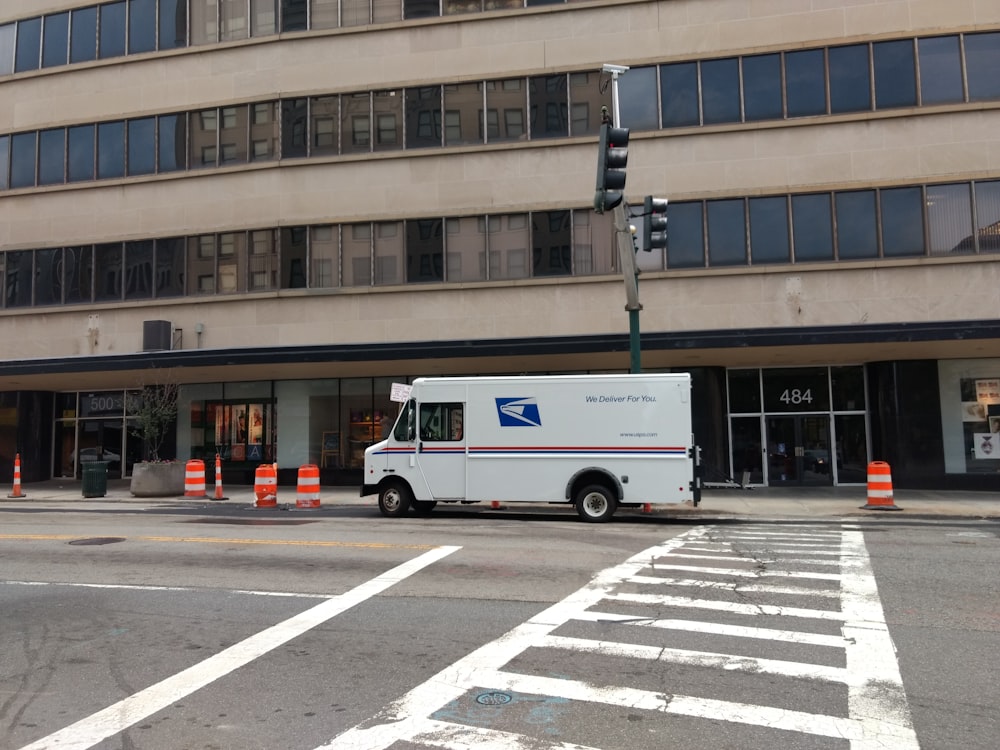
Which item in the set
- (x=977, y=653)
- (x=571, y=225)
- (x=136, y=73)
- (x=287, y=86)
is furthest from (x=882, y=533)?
(x=136, y=73)

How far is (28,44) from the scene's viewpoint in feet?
84.8

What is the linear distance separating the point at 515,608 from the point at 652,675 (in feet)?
6.91

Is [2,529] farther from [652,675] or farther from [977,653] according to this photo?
[977,653]

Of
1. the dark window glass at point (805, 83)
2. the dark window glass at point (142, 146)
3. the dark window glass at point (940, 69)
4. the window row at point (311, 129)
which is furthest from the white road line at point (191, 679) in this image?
the dark window glass at point (142, 146)

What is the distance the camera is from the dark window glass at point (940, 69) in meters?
19.2

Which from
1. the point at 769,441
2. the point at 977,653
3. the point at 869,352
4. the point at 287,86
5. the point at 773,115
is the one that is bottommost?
the point at 977,653

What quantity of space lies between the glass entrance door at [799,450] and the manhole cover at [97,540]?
1615 centimetres

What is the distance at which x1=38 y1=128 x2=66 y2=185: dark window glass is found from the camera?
24969mm

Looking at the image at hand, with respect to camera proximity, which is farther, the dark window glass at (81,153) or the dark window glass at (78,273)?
the dark window glass at (81,153)

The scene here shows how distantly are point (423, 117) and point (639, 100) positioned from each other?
20.6 feet

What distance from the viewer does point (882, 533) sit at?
39.7ft

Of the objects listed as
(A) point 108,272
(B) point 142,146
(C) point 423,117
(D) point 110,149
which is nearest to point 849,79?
(C) point 423,117

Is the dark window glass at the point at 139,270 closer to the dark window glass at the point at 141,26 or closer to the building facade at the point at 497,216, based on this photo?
the building facade at the point at 497,216

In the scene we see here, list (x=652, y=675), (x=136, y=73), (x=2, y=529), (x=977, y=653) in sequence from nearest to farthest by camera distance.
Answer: (x=652, y=675) < (x=977, y=653) < (x=2, y=529) < (x=136, y=73)
